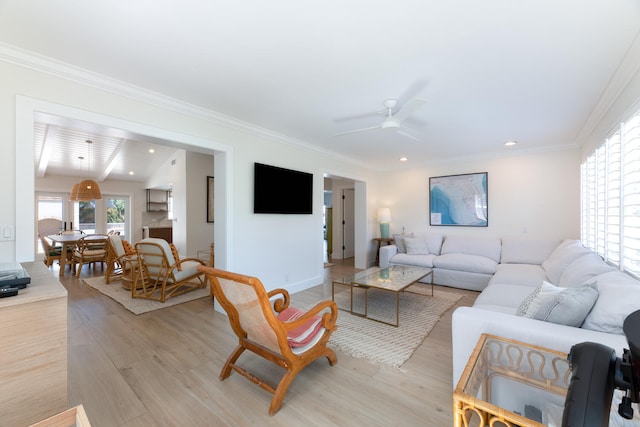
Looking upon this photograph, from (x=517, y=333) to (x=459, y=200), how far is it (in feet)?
14.2

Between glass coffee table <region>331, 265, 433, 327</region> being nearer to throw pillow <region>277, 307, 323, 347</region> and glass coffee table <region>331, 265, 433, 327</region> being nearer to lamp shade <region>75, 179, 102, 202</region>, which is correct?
throw pillow <region>277, 307, 323, 347</region>

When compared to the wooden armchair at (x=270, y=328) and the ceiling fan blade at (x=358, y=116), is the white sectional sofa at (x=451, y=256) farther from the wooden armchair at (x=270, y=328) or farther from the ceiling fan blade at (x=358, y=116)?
the wooden armchair at (x=270, y=328)

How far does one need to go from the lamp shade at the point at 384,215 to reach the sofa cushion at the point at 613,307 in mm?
4409

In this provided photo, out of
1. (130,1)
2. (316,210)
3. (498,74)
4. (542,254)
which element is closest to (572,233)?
(542,254)

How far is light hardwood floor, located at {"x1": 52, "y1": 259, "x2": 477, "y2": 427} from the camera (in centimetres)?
165

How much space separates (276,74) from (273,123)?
123 centimetres

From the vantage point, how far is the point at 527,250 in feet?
14.3

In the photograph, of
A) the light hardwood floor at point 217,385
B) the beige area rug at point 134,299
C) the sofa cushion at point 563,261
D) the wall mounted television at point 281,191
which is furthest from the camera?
the wall mounted television at point 281,191

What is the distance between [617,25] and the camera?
5.40ft

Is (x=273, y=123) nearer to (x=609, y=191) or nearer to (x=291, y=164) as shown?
(x=291, y=164)

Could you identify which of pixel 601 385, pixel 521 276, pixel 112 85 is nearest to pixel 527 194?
pixel 521 276

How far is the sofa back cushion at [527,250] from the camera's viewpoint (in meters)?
4.23

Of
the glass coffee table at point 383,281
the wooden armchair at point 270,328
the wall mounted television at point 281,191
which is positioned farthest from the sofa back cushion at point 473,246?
the wooden armchair at point 270,328

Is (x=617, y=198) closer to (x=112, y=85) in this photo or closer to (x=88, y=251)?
(x=112, y=85)
